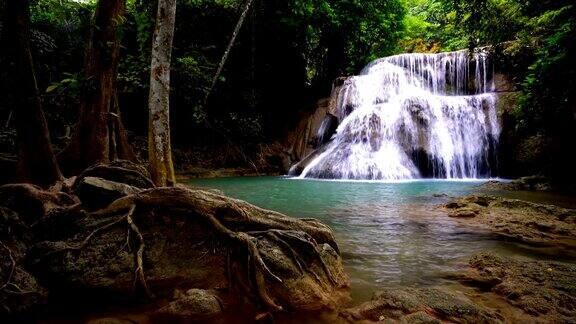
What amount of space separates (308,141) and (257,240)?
1595 centimetres

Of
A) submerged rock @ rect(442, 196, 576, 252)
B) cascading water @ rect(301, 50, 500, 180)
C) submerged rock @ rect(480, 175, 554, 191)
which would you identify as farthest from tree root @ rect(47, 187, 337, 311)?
cascading water @ rect(301, 50, 500, 180)

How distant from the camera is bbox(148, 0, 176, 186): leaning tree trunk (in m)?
5.88

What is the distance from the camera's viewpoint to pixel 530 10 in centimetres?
830

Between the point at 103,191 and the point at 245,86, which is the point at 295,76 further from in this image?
the point at 103,191

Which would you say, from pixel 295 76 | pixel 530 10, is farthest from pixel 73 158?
pixel 295 76

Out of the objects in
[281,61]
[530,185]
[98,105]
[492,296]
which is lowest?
[492,296]

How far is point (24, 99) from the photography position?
13.6 feet

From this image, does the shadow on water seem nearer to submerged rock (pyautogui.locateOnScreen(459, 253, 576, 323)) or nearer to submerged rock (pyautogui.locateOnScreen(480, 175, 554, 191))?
submerged rock (pyautogui.locateOnScreen(459, 253, 576, 323))

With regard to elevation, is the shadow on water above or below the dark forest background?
below

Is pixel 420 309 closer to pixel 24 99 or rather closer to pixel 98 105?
pixel 24 99

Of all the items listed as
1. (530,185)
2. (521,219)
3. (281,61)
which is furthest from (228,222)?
(281,61)

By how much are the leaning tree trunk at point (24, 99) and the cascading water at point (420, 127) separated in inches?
460

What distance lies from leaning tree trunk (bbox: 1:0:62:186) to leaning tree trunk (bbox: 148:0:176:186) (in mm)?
1494

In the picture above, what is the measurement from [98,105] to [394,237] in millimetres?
5353
